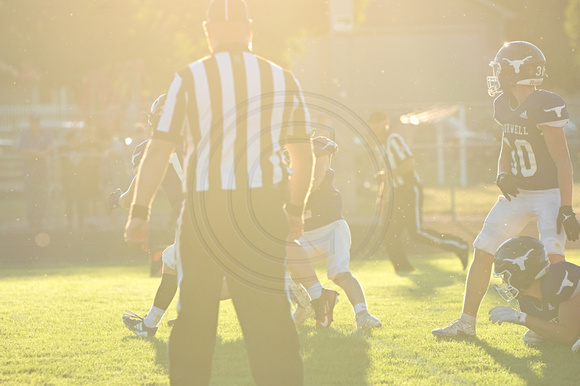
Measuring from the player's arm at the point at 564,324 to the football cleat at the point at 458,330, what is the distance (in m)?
0.59

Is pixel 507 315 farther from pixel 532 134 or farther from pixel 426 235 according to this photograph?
pixel 426 235

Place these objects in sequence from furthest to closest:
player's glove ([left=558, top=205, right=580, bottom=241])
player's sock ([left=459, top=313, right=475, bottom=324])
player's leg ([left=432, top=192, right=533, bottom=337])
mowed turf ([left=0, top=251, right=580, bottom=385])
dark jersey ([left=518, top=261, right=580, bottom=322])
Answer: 1. player's sock ([left=459, top=313, right=475, bottom=324])
2. player's leg ([left=432, top=192, right=533, bottom=337])
3. player's glove ([left=558, top=205, right=580, bottom=241])
4. dark jersey ([left=518, top=261, right=580, bottom=322])
5. mowed turf ([left=0, top=251, right=580, bottom=385])

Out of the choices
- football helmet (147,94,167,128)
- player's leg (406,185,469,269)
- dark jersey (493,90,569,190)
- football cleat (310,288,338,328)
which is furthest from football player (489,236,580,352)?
player's leg (406,185,469,269)

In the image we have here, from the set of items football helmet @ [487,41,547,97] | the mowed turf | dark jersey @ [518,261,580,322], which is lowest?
the mowed turf

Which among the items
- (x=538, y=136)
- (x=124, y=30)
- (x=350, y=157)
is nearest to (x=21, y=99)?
(x=124, y=30)

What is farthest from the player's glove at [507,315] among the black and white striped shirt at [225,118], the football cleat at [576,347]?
the black and white striped shirt at [225,118]

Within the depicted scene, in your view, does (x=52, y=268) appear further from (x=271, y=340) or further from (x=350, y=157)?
(x=271, y=340)

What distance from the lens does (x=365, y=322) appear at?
656 centimetres

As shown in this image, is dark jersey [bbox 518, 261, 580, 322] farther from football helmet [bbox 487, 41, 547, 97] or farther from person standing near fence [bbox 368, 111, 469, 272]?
person standing near fence [bbox 368, 111, 469, 272]

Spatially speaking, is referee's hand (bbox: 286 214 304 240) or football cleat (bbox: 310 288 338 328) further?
football cleat (bbox: 310 288 338 328)

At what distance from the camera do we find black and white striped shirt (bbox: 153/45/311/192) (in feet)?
12.6

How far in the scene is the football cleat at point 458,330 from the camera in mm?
6125

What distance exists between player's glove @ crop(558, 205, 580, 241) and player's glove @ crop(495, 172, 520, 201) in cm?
34

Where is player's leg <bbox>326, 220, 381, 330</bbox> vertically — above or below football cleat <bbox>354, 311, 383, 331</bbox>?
above
